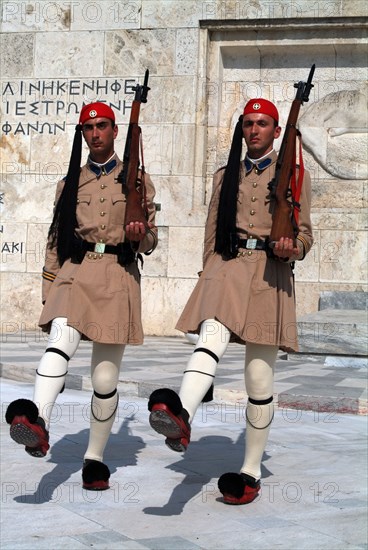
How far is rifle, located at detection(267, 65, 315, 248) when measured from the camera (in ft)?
14.9

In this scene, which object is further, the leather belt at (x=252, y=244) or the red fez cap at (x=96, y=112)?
the red fez cap at (x=96, y=112)

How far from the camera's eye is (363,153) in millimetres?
13344

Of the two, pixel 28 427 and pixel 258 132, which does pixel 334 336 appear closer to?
pixel 258 132

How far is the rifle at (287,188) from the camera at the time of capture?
454 cm

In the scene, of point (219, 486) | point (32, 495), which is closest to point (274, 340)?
point (219, 486)

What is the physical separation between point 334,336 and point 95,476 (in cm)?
564

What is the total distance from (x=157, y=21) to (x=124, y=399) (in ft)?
23.1

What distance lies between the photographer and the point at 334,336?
10.1 m

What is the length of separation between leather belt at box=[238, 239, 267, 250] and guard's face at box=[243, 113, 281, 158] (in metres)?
0.41

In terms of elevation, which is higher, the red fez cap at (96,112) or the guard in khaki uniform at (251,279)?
the red fez cap at (96,112)

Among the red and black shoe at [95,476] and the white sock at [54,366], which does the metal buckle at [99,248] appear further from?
the red and black shoe at [95,476]

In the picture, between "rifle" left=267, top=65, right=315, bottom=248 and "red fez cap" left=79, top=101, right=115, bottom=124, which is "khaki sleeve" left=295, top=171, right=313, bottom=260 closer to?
"rifle" left=267, top=65, right=315, bottom=248

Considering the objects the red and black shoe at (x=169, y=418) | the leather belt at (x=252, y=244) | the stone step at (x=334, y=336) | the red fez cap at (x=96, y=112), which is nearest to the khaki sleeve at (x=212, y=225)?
the leather belt at (x=252, y=244)

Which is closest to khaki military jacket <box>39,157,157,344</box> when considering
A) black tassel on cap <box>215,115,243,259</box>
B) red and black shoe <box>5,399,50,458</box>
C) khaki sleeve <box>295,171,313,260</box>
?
black tassel on cap <box>215,115,243,259</box>
